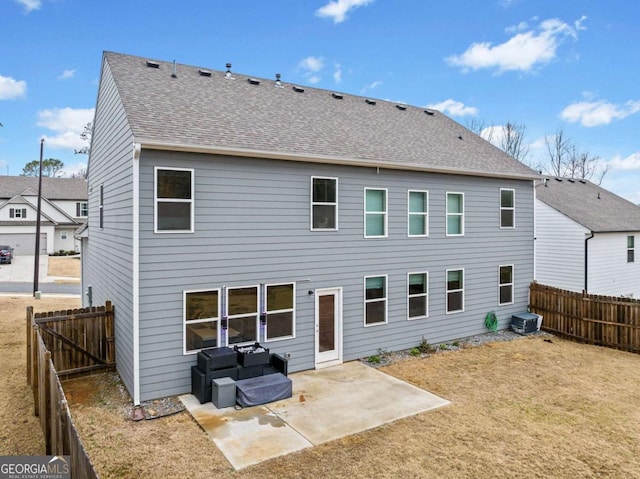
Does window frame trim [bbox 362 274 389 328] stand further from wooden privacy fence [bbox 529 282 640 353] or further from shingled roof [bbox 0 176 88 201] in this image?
shingled roof [bbox 0 176 88 201]

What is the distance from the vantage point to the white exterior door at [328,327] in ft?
32.4

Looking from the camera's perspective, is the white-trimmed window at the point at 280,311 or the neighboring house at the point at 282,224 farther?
the white-trimmed window at the point at 280,311

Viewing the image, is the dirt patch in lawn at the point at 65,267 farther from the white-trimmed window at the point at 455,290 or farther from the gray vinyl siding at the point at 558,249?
the gray vinyl siding at the point at 558,249

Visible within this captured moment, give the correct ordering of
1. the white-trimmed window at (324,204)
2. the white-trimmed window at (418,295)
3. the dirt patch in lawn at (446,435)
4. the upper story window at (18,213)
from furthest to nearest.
Result: the upper story window at (18,213), the white-trimmed window at (418,295), the white-trimmed window at (324,204), the dirt patch in lawn at (446,435)

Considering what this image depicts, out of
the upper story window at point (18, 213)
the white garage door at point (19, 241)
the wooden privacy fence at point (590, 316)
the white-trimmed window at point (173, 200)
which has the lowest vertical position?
the wooden privacy fence at point (590, 316)

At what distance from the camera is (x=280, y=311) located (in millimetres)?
9320

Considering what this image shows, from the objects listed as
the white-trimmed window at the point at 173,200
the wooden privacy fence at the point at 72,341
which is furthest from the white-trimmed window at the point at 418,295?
the wooden privacy fence at the point at 72,341

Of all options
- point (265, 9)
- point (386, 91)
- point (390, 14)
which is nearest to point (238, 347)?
point (265, 9)

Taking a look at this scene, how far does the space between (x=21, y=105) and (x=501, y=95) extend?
1399 inches

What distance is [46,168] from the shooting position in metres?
57.7

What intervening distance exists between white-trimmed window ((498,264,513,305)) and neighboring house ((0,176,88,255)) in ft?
111

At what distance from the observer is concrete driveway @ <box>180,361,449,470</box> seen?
6.18m

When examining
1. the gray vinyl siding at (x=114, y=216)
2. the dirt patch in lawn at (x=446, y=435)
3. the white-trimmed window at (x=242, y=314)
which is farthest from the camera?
the white-trimmed window at (x=242, y=314)

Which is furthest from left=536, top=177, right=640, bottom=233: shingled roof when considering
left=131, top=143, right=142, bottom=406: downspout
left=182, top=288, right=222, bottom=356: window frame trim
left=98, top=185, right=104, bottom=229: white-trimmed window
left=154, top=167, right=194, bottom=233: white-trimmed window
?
left=98, top=185, right=104, bottom=229: white-trimmed window
